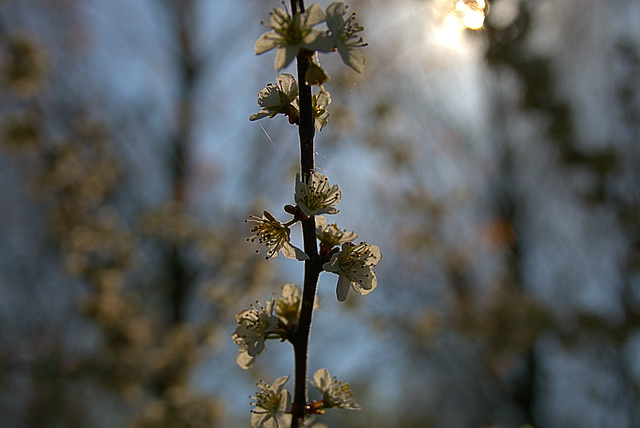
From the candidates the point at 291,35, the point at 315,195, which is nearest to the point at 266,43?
the point at 291,35

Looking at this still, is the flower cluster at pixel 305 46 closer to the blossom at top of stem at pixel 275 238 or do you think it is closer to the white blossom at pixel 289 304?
the blossom at top of stem at pixel 275 238

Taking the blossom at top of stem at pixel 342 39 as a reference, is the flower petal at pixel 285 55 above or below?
below

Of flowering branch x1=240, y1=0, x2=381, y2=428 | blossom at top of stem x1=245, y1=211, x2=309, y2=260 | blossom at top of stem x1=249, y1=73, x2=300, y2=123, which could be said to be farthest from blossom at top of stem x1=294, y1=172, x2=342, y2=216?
blossom at top of stem x1=249, y1=73, x2=300, y2=123

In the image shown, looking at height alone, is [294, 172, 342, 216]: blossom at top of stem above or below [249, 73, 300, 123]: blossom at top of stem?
below

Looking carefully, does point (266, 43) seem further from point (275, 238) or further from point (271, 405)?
point (271, 405)

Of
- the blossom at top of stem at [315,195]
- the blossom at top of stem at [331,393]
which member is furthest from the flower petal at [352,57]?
the blossom at top of stem at [331,393]

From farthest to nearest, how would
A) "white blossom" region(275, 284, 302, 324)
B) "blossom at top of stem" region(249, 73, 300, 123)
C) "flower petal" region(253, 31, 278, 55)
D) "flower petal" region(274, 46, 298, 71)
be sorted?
"white blossom" region(275, 284, 302, 324) → "blossom at top of stem" region(249, 73, 300, 123) → "flower petal" region(253, 31, 278, 55) → "flower petal" region(274, 46, 298, 71)

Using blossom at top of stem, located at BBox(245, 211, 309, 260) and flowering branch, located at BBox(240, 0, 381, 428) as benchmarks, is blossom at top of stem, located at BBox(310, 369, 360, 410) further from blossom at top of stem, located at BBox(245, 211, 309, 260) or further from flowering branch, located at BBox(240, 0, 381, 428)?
blossom at top of stem, located at BBox(245, 211, 309, 260)
